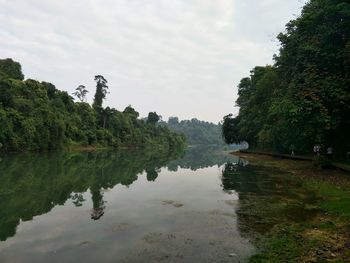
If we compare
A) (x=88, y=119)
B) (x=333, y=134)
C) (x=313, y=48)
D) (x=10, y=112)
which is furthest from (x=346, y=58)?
(x=88, y=119)

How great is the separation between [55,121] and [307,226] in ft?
245

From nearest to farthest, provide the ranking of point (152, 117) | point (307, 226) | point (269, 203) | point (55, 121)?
point (307, 226)
point (269, 203)
point (55, 121)
point (152, 117)

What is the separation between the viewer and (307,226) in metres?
12.7

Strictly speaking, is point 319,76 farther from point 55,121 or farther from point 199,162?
point 55,121

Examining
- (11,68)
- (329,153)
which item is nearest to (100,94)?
(11,68)

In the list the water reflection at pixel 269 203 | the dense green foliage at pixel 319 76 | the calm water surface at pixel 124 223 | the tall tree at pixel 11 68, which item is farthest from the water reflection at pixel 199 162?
the tall tree at pixel 11 68

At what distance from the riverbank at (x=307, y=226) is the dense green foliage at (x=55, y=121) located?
57547mm

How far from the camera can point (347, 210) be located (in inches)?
570

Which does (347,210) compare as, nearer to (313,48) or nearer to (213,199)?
(213,199)

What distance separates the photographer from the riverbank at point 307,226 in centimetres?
964

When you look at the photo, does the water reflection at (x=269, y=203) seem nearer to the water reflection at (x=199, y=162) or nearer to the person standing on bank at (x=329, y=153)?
the person standing on bank at (x=329, y=153)

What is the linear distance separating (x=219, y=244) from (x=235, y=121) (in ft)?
234

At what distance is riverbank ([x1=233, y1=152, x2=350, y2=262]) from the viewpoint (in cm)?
964

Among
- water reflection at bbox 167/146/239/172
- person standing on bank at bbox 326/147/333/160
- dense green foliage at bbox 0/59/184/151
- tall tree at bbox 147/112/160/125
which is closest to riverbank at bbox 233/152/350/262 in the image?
person standing on bank at bbox 326/147/333/160
